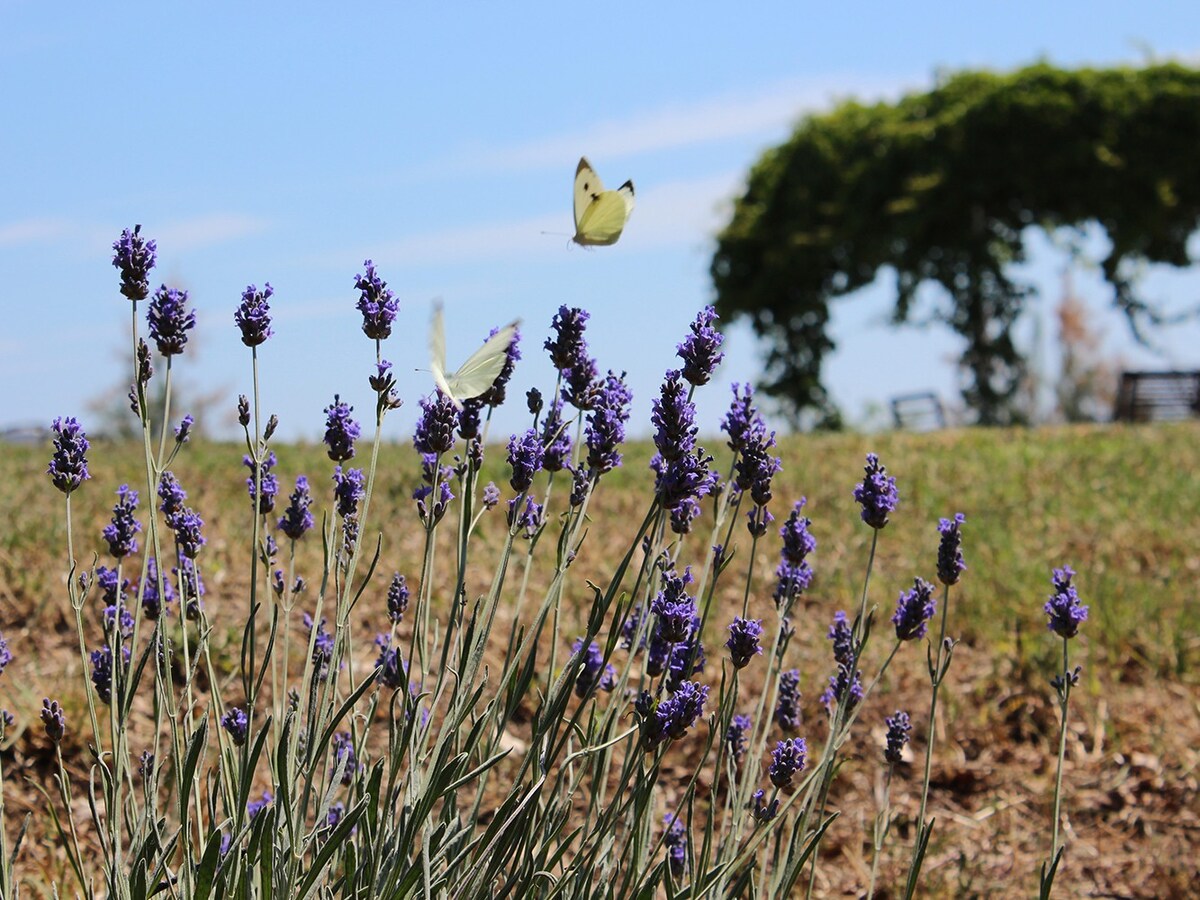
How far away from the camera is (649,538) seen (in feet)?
8.05

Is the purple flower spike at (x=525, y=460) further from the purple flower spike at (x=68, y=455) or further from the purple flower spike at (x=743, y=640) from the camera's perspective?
the purple flower spike at (x=68, y=455)

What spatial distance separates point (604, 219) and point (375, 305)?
0.48 metres

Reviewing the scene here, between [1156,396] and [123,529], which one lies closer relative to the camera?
[123,529]

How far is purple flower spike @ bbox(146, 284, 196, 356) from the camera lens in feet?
7.39

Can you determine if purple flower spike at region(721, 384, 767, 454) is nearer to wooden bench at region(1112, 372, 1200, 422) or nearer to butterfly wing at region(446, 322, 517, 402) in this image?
butterfly wing at region(446, 322, 517, 402)

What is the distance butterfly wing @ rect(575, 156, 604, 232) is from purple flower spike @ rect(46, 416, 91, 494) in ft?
3.16

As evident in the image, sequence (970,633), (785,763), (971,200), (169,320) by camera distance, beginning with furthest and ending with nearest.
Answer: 1. (971,200)
2. (970,633)
3. (785,763)
4. (169,320)

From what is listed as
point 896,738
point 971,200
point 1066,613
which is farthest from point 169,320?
point 971,200

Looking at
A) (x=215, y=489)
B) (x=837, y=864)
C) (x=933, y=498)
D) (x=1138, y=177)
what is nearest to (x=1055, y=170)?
(x=1138, y=177)

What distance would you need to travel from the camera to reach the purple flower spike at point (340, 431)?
235 cm

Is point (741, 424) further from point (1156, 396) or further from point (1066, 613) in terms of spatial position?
point (1156, 396)

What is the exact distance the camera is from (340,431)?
2365mm

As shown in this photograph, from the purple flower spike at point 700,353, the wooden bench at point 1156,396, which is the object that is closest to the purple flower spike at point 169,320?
the purple flower spike at point 700,353

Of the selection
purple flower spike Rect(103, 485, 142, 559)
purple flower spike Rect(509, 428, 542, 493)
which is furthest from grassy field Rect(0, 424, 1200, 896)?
purple flower spike Rect(509, 428, 542, 493)
